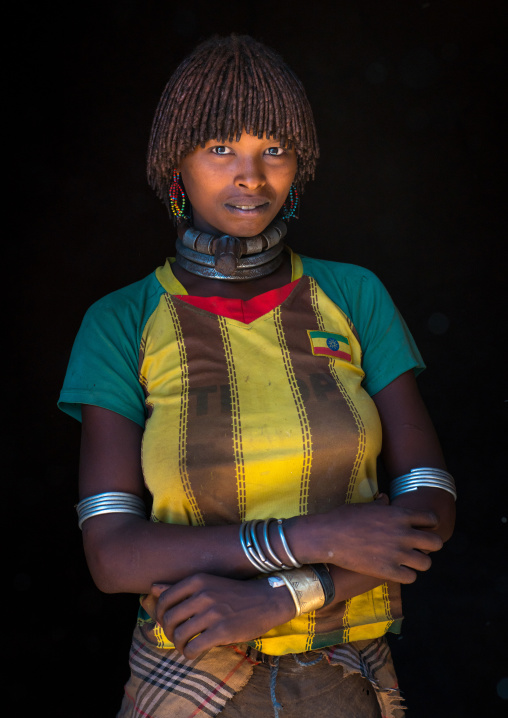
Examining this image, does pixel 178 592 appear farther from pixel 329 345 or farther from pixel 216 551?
pixel 329 345

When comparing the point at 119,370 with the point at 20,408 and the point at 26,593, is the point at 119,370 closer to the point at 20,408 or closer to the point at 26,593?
the point at 20,408

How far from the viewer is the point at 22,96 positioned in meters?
3.00

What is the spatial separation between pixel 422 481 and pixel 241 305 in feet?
2.09

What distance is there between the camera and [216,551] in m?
1.70

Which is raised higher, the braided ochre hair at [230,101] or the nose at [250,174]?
the braided ochre hair at [230,101]

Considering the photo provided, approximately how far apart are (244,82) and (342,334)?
27.1 inches

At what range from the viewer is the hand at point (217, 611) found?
162 cm

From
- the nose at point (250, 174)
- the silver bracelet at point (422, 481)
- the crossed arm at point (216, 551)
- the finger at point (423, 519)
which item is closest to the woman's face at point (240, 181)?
the nose at point (250, 174)

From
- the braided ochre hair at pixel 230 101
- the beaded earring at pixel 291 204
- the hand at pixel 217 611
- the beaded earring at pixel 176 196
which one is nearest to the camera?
the hand at pixel 217 611

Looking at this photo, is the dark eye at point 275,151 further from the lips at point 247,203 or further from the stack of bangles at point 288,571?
the stack of bangles at point 288,571

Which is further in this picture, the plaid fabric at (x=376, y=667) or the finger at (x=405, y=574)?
the plaid fabric at (x=376, y=667)

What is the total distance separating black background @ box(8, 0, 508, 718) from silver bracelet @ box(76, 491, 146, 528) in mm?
1301

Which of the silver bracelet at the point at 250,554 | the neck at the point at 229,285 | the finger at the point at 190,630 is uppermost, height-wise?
the neck at the point at 229,285

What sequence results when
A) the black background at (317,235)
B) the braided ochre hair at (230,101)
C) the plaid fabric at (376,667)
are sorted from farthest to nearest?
the black background at (317,235), the braided ochre hair at (230,101), the plaid fabric at (376,667)
